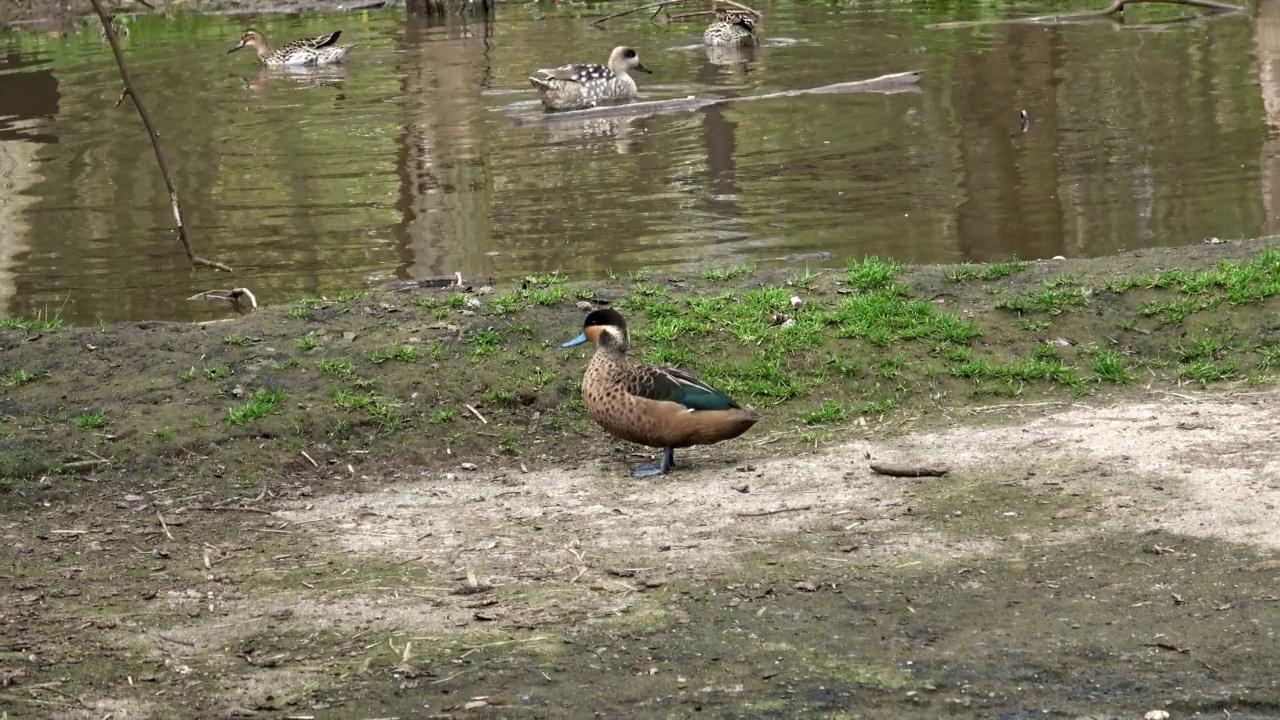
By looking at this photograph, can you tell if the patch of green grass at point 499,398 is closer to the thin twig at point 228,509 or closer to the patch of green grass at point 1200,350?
the thin twig at point 228,509

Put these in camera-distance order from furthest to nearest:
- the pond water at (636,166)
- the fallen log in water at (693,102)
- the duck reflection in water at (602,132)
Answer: the fallen log in water at (693,102)
the duck reflection in water at (602,132)
the pond water at (636,166)

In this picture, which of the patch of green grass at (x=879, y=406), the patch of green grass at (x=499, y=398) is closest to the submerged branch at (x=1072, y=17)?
the patch of green grass at (x=879, y=406)

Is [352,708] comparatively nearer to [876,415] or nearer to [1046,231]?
[876,415]

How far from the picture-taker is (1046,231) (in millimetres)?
11055

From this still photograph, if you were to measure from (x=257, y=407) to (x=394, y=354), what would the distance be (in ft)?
2.63

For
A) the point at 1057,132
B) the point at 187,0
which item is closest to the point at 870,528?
the point at 1057,132

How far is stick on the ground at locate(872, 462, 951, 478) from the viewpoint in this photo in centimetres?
609

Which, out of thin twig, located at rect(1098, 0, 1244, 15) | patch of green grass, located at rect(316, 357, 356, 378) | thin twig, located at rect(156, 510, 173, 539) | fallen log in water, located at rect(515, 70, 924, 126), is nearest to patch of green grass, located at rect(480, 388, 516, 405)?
patch of green grass, located at rect(316, 357, 356, 378)

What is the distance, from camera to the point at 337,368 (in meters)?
7.32

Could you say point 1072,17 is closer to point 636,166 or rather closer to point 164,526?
point 636,166

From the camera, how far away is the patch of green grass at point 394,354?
7432mm

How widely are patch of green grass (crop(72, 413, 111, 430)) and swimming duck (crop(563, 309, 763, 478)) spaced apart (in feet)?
7.13

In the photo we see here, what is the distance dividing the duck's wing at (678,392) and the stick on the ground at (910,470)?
64 centimetres

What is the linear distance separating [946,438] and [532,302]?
8.09ft
